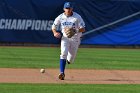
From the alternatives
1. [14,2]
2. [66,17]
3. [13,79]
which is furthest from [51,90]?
[14,2]

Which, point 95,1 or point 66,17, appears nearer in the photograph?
point 66,17

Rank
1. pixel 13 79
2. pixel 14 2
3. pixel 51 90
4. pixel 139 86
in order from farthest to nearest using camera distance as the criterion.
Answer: pixel 14 2
pixel 13 79
pixel 139 86
pixel 51 90

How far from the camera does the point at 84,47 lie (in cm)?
2812

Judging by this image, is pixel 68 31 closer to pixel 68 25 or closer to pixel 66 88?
pixel 68 25

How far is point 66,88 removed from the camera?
408 inches

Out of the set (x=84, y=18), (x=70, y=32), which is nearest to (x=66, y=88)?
(x=70, y=32)

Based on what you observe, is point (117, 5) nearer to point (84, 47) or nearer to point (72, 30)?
point (84, 47)

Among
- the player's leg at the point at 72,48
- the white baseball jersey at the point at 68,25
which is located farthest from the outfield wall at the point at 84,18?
the white baseball jersey at the point at 68,25

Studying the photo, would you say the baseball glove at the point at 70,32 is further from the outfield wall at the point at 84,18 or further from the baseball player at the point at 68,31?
the outfield wall at the point at 84,18

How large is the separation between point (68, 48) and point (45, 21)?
605 inches

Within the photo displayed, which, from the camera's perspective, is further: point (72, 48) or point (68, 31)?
point (72, 48)

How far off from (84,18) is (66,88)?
18.2 m

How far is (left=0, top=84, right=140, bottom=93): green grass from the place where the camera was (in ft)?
32.4

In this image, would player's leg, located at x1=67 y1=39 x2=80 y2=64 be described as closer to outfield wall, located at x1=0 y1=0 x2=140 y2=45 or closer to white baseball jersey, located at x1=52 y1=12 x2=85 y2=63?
white baseball jersey, located at x1=52 y1=12 x2=85 y2=63
